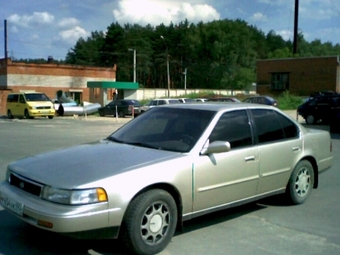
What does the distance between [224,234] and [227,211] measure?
38.6 inches

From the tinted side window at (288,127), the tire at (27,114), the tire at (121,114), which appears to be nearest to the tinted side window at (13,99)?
the tire at (27,114)

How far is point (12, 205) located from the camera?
4.36 metres

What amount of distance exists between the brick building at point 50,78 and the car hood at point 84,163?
3887 centimetres

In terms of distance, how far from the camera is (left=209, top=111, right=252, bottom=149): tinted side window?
5.27 meters

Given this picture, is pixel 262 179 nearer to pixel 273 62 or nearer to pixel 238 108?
pixel 238 108

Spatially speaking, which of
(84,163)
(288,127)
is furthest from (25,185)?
(288,127)

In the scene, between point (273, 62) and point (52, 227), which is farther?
point (273, 62)

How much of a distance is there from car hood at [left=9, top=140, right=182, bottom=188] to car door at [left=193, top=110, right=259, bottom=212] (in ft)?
1.48

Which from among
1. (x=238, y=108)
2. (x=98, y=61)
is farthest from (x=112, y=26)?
(x=238, y=108)

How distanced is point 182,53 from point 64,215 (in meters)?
92.2

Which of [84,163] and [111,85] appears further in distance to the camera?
[111,85]

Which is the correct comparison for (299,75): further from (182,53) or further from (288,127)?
(288,127)

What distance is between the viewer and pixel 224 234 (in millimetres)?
5117

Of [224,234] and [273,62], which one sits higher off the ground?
[273,62]
